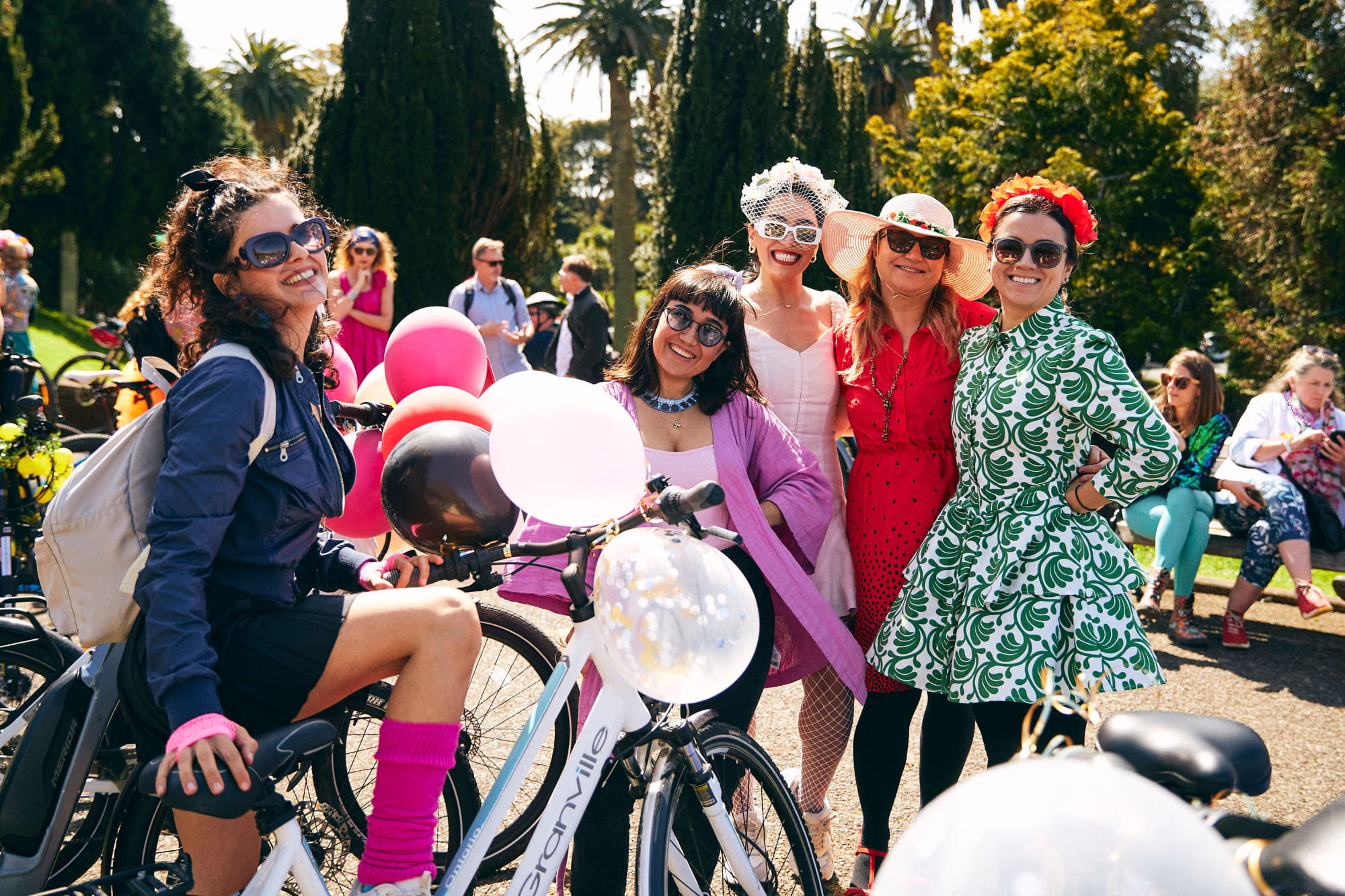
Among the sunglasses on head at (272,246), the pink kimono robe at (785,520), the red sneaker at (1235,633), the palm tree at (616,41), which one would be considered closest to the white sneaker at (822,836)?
the pink kimono robe at (785,520)

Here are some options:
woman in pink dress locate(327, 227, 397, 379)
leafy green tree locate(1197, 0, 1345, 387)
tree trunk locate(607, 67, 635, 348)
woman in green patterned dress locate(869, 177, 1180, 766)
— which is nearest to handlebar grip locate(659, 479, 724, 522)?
woman in green patterned dress locate(869, 177, 1180, 766)

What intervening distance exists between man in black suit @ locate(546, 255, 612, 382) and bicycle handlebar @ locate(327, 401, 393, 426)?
18.8 feet

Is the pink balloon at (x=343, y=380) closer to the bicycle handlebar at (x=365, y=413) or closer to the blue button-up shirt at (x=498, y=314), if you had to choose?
the bicycle handlebar at (x=365, y=413)

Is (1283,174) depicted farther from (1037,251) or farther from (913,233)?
(1037,251)

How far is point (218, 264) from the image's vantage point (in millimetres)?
1998

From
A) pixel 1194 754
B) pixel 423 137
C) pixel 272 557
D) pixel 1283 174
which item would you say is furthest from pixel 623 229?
pixel 1194 754

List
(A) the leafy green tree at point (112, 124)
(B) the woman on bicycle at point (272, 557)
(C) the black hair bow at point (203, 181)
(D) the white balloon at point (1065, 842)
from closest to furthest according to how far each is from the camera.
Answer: (D) the white balloon at point (1065, 842) → (B) the woman on bicycle at point (272, 557) → (C) the black hair bow at point (203, 181) → (A) the leafy green tree at point (112, 124)

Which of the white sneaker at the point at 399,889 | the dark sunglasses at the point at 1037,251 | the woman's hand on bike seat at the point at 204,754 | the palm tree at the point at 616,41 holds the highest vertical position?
the palm tree at the point at 616,41

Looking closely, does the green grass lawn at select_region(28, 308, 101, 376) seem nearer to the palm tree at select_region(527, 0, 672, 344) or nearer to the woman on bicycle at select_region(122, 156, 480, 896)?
the palm tree at select_region(527, 0, 672, 344)

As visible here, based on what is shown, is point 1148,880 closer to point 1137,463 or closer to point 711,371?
point 1137,463

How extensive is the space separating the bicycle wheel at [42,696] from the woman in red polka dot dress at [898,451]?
6.80 ft

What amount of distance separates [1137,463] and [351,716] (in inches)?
85.2

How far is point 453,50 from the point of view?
19.4 m

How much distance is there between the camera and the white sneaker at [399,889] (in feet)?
6.27
